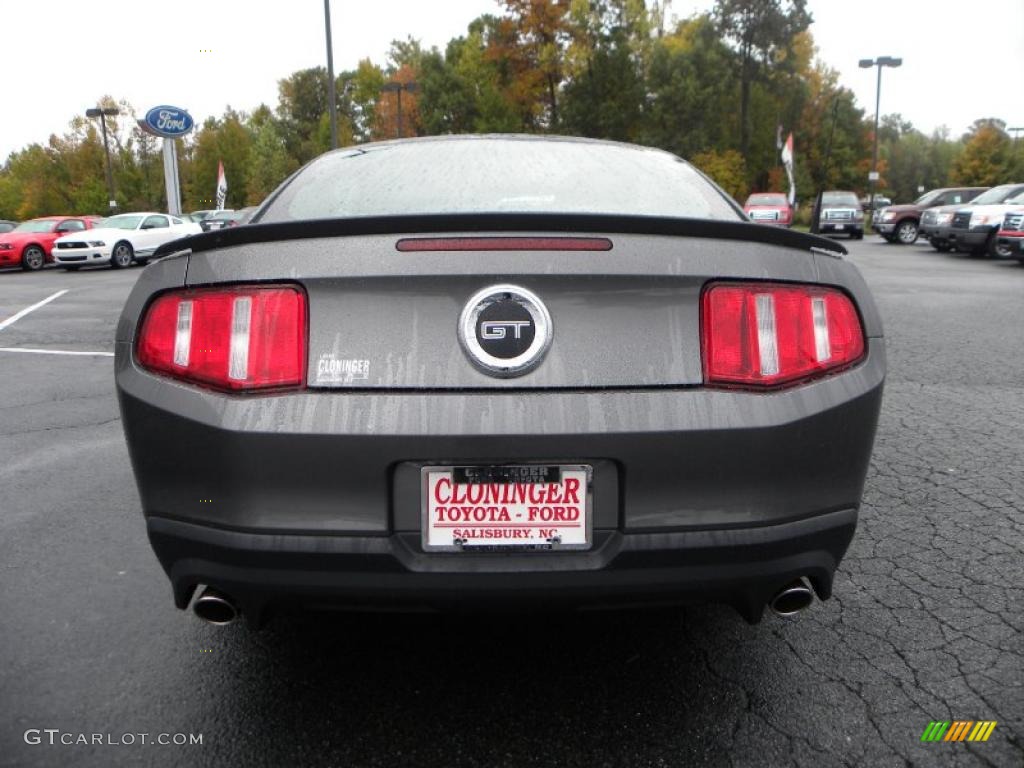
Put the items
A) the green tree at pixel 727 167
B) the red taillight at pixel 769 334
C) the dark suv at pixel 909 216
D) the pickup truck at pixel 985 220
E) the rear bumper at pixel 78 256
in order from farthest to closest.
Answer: the green tree at pixel 727 167, the dark suv at pixel 909 216, the rear bumper at pixel 78 256, the pickup truck at pixel 985 220, the red taillight at pixel 769 334

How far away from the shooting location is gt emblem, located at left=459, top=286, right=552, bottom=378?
183 centimetres

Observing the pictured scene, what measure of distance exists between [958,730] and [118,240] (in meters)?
22.9

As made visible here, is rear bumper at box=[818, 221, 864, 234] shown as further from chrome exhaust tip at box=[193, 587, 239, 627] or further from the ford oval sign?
chrome exhaust tip at box=[193, 587, 239, 627]

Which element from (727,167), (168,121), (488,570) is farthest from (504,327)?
(727,167)

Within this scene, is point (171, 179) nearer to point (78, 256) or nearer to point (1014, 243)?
point (78, 256)

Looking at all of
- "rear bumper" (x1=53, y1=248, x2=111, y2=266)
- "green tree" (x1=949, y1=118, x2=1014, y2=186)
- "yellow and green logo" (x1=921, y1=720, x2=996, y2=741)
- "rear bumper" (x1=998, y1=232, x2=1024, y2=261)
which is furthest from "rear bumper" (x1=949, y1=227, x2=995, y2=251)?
"green tree" (x1=949, y1=118, x2=1014, y2=186)

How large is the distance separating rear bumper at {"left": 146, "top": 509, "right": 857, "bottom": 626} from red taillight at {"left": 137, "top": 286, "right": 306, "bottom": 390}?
0.35 metres

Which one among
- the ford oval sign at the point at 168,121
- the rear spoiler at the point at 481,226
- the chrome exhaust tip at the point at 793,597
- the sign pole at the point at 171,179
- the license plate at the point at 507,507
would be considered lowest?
the chrome exhaust tip at the point at 793,597

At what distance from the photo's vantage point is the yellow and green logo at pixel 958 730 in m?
2.05

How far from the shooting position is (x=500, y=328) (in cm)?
184

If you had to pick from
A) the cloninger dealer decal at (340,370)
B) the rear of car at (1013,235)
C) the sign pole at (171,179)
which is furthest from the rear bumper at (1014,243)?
the sign pole at (171,179)

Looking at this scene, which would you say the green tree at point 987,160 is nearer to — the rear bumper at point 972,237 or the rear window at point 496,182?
the rear bumper at point 972,237

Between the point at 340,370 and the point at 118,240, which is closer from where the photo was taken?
the point at 340,370

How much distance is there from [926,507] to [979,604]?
0.95 meters
